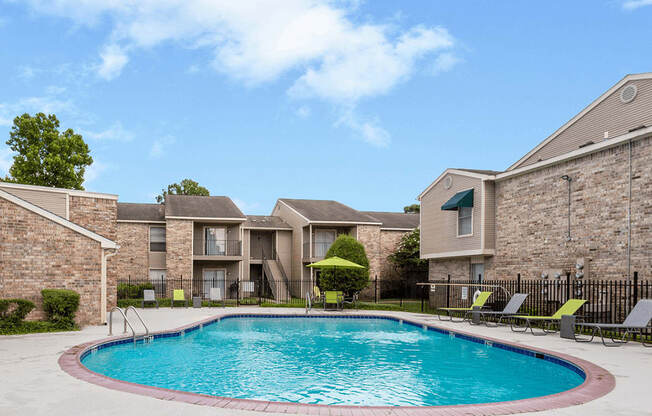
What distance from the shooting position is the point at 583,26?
18359 millimetres

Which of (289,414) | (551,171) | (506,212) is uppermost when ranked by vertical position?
(551,171)

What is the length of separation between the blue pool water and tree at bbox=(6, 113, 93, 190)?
2160 centimetres

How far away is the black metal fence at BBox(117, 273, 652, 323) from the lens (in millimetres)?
14672

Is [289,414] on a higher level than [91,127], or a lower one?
lower

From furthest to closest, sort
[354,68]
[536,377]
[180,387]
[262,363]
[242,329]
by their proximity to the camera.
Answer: [354,68]
[242,329]
[262,363]
[536,377]
[180,387]

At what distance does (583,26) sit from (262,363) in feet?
53.0

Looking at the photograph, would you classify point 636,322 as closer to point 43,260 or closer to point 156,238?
point 43,260

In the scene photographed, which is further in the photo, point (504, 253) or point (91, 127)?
point (91, 127)

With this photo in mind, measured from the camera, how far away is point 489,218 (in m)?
21.2

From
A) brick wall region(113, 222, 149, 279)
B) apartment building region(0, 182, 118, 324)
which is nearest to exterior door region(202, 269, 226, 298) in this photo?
brick wall region(113, 222, 149, 279)

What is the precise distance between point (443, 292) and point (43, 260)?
665 inches

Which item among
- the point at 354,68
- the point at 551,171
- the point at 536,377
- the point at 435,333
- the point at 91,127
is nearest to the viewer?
the point at 536,377

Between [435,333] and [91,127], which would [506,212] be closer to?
[435,333]

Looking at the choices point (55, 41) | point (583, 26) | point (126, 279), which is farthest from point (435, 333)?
point (126, 279)
